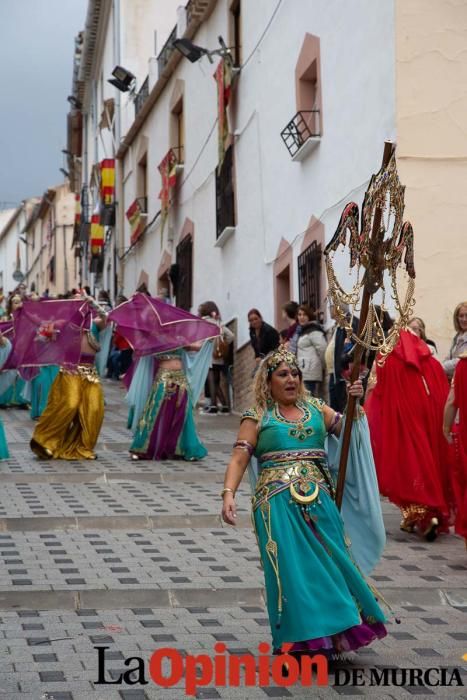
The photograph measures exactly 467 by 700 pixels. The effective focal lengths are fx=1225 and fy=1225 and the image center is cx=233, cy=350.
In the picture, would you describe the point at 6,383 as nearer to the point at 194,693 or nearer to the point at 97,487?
the point at 97,487

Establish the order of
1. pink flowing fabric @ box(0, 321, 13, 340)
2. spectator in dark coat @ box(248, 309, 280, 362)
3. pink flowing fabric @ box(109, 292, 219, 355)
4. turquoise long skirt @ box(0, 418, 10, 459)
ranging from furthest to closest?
pink flowing fabric @ box(0, 321, 13, 340) → spectator in dark coat @ box(248, 309, 280, 362) → pink flowing fabric @ box(109, 292, 219, 355) → turquoise long skirt @ box(0, 418, 10, 459)

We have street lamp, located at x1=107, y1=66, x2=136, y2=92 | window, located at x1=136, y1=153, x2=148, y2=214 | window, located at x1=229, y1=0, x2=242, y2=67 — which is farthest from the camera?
street lamp, located at x1=107, y1=66, x2=136, y2=92

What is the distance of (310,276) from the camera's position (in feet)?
50.3

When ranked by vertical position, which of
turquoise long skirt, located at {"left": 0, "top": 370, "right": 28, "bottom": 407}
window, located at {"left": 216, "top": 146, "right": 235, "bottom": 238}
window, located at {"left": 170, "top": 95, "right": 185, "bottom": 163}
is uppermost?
window, located at {"left": 170, "top": 95, "right": 185, "bottom": 163}

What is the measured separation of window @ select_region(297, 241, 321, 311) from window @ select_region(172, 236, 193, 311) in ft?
27.5

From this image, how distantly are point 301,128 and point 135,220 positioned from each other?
1436cm

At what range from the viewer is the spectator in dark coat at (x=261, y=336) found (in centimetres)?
1652

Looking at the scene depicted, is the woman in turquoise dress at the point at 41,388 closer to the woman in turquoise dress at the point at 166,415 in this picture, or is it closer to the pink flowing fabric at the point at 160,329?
the pink flowing fabric at the point at 160,329

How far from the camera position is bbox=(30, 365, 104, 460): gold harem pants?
1337 centimetres

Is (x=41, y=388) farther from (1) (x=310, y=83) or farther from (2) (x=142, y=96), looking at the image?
(2) (x=142, y=96)

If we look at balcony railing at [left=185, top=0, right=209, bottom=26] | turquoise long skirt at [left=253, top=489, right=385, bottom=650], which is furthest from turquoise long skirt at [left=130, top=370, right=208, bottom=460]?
balcony railing at [left=185, top=0, right=209, bottom=26]

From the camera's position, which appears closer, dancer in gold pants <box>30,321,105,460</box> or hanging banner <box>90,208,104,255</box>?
dancer in gold pants <box>30,321,105,460</box>

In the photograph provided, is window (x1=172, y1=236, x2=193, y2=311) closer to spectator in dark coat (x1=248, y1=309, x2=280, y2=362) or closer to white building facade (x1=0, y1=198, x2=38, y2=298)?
spectator in dark coat (x1=248, y1=309, x2=280, y2=362)

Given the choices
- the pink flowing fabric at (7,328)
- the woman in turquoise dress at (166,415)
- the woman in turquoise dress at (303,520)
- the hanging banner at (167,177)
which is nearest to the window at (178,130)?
the hanging banner at (167,177)
